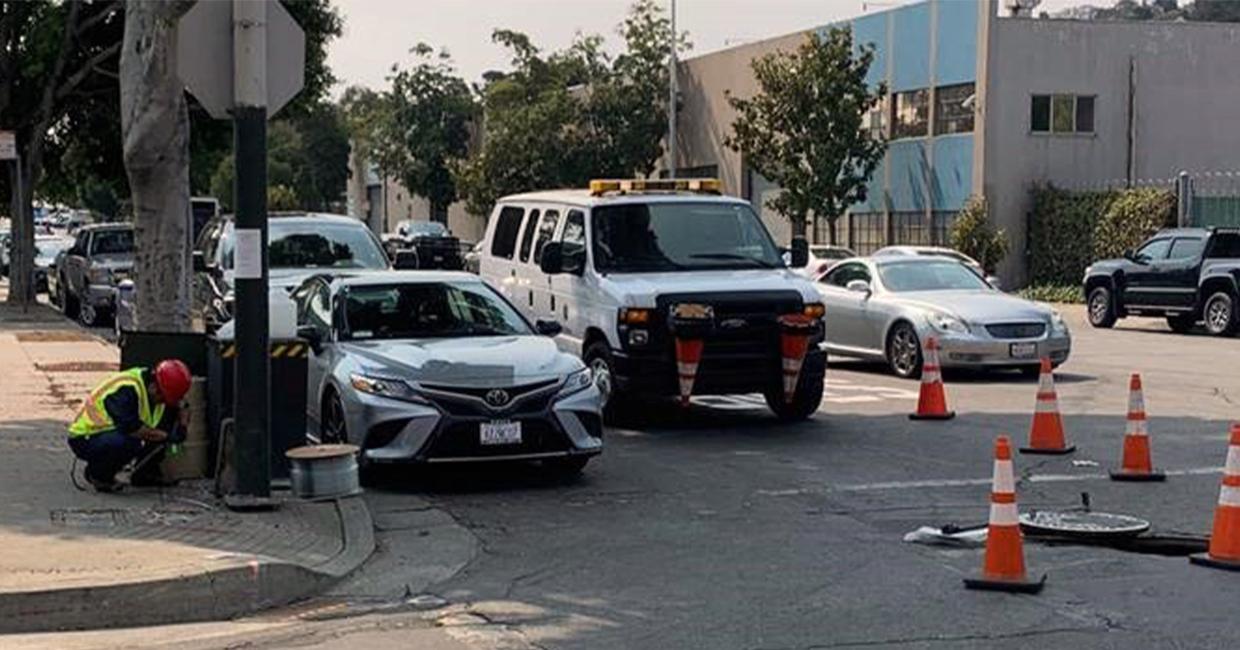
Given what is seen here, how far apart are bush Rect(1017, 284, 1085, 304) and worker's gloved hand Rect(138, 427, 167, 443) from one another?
30.6 m

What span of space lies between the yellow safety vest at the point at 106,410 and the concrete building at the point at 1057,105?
3329 cm

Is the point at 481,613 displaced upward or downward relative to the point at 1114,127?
downward

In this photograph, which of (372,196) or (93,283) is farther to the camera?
(372,196)

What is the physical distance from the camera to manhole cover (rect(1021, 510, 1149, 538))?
955 cm

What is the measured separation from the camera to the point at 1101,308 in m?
30.5

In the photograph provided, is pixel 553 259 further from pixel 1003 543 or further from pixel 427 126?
pixel 427 126

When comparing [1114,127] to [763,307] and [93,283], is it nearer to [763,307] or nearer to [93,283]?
[93,283]

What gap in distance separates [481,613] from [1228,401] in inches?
443

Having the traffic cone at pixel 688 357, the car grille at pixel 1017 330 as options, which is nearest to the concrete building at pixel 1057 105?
the car grille at pixel 1017 330

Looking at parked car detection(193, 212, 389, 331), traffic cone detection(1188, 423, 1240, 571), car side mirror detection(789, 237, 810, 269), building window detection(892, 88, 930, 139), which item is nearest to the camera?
traffic cone detection(1188, 423, 1240, 571)

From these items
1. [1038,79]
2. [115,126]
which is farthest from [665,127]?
[115,126]

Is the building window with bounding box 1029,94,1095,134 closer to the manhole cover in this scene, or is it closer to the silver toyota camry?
the silver toyota camry

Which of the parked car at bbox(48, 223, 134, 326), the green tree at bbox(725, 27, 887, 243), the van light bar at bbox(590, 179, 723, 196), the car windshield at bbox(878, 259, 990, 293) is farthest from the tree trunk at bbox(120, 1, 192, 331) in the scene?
the green tree at bbox(725, 27, 887, 243)

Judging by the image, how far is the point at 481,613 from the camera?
804cm
